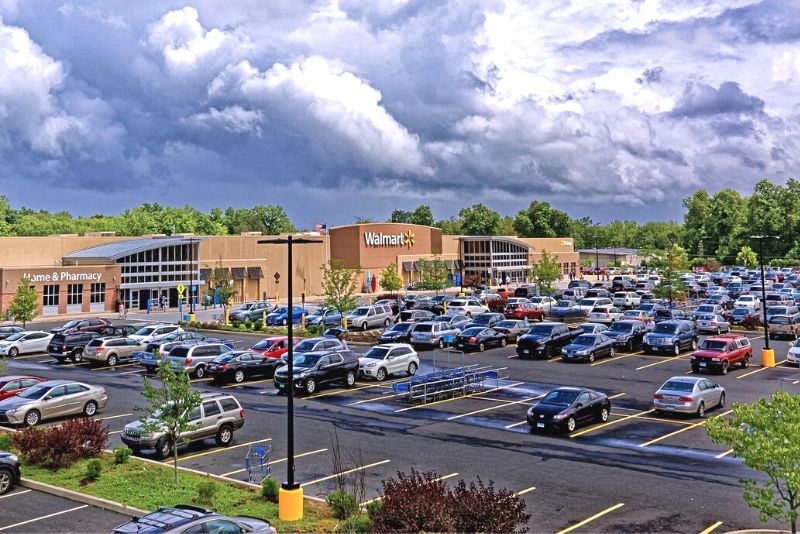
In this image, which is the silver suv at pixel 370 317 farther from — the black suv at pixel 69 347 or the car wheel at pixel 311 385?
the car wheel at pixel 311 385

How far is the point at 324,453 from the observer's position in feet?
72.2

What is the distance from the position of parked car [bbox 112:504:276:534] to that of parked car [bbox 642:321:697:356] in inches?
1345

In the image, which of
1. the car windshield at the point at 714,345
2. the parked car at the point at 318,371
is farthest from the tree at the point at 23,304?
the car windshield at the point at 714,345

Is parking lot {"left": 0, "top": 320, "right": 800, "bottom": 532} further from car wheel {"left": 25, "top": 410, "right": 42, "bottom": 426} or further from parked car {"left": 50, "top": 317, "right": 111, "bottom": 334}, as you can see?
parked car {"left": 50, "top": 317, "right": 111, "bottom": 334}

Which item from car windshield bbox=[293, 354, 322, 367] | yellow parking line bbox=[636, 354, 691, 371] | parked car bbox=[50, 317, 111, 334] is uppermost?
parked car bbox=[50, 317, 111, 334]

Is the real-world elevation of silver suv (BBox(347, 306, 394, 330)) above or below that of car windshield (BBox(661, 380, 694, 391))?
above

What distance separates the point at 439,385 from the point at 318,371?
5.44 meters

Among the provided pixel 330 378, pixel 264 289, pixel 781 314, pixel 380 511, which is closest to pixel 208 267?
pixel 264 289

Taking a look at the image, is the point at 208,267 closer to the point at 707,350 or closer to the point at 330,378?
the point at 330,378

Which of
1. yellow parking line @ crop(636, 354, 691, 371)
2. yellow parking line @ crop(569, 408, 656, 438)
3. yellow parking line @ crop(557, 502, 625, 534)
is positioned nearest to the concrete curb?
yellow parking line @ crop(557, 502, 625, 534)

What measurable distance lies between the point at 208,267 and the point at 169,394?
206 feet

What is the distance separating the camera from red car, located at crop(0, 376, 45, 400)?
1111 inches

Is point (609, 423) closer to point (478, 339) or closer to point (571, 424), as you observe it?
point (571, 424)

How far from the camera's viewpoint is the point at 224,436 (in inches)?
922
